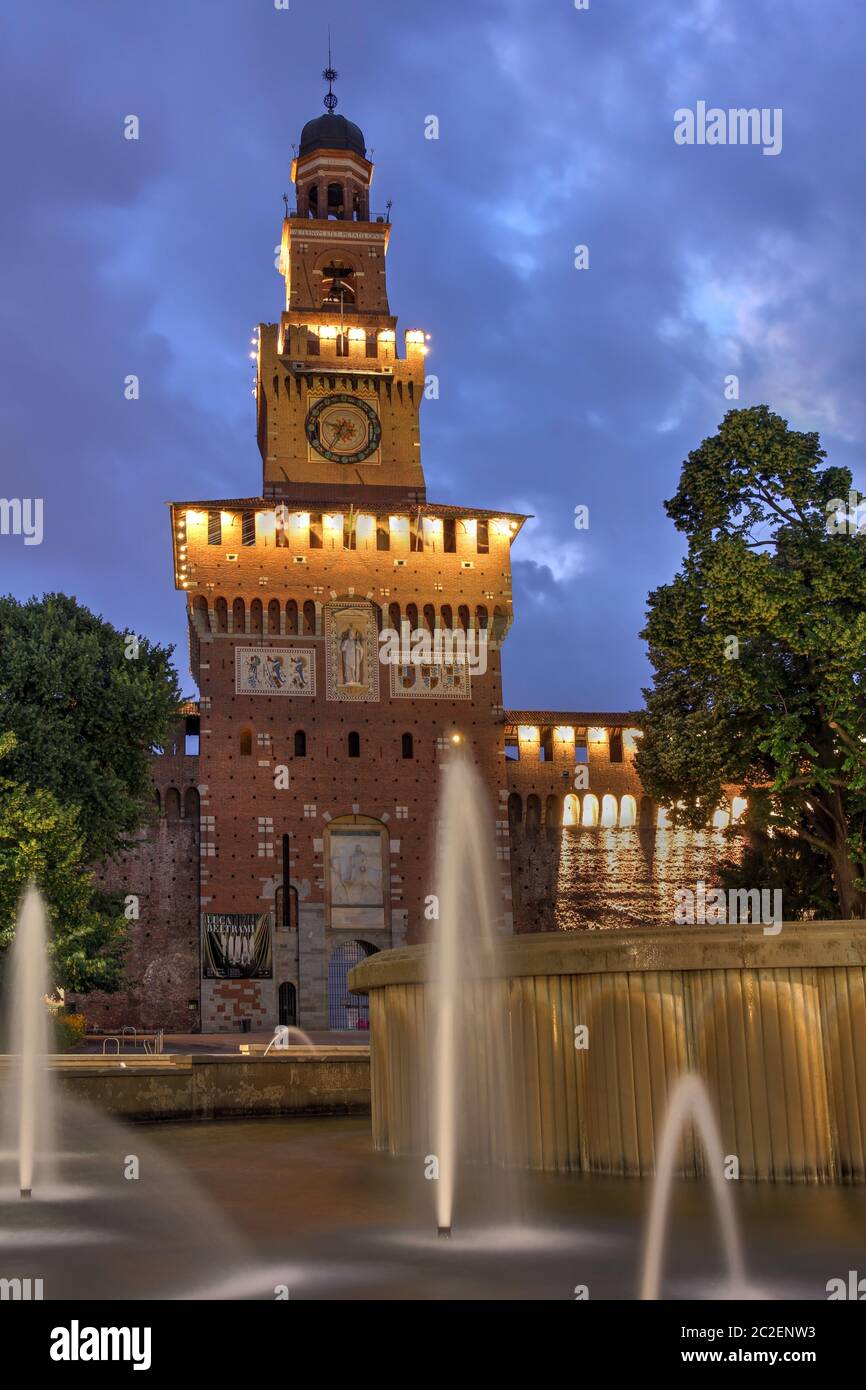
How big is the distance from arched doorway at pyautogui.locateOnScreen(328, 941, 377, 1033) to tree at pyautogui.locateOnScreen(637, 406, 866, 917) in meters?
14.7

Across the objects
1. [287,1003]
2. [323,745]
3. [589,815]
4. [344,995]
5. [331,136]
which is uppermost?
[331,136]

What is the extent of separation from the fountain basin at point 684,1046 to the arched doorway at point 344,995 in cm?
2833

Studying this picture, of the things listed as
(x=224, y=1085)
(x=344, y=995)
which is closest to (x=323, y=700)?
(x=344, y=995)

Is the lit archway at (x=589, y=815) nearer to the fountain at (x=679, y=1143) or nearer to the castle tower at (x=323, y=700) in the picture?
the castle tower at (x=323, y=700)

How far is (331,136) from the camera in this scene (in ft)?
159

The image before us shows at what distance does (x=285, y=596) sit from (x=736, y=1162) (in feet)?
105

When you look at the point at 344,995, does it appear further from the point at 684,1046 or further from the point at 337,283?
the point at 684,1046

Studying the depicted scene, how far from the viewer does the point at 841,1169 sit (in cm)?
963

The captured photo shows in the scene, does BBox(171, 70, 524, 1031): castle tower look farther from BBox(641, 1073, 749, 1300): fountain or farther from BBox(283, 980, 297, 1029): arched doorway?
BBox(641, 1073, 749, 1300): fountain

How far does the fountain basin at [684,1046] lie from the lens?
973cm

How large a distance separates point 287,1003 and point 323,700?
28.1 feet
